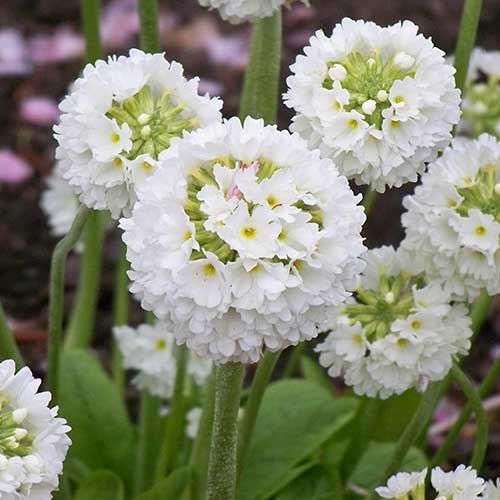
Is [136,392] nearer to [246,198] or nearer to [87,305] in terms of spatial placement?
[87,305]

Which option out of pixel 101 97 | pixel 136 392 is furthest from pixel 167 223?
pixel 136 392

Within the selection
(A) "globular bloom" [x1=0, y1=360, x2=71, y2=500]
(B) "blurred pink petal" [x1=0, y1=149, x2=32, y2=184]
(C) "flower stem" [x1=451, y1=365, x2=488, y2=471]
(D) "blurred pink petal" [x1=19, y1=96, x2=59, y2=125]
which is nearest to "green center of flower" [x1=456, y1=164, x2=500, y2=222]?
(C) "flower stem" [x1=451, y1=365, x2=488, y2=471]

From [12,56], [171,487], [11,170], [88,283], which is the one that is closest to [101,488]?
[171,487]

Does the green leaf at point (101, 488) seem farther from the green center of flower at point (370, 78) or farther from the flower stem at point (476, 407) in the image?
the green center of flower at point (370, 78)

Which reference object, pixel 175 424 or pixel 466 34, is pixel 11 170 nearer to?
pixel 175 424


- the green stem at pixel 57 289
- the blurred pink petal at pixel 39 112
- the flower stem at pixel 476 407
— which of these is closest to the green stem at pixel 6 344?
the green stem at pixel 57 289
